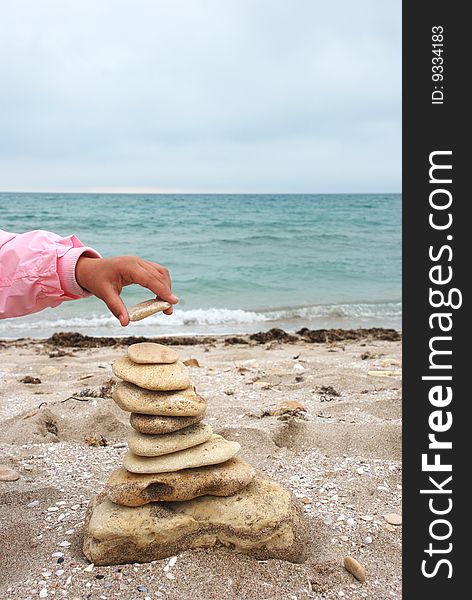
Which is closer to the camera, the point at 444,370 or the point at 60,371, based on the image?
the point at 444,370

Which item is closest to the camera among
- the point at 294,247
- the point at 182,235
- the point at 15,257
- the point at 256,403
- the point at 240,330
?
the point at 15,257

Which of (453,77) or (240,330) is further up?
(453,77)

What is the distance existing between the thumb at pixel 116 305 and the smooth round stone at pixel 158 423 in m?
0.44

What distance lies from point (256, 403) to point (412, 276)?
7.78 ft

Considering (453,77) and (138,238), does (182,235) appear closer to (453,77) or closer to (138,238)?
(138,238)

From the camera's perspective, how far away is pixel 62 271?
A: 2.87 meters

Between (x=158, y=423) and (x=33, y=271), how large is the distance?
2.91ft

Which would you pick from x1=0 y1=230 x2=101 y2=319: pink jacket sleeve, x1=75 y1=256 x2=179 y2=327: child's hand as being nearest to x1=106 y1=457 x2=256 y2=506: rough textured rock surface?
x1=75 y1=256 x2=179 y2=327: child's hand

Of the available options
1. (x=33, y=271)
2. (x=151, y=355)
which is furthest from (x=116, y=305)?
(x=33, y=271)

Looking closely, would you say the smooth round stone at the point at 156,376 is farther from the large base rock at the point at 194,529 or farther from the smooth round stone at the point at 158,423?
the large base rock at the point at 194,529

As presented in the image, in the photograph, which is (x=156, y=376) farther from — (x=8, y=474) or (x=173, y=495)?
(x=8, y=474)

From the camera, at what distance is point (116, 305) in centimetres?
278

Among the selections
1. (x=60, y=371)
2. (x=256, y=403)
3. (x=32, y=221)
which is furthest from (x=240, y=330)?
(x=32, y=221)

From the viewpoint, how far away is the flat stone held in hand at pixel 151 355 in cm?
287
